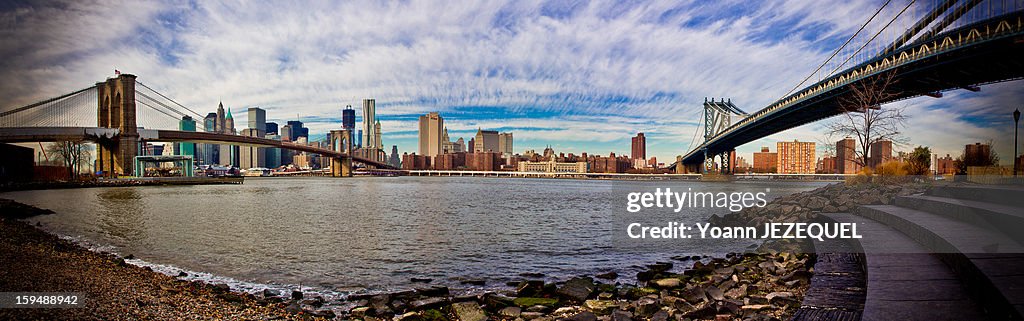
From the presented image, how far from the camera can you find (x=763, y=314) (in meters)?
5.11

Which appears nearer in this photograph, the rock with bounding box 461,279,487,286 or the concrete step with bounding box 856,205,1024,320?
the concrete step with bounding box 856,205,1024,320

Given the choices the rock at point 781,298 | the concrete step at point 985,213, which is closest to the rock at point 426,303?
the rock at point 781,298

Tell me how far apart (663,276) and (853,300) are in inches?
148

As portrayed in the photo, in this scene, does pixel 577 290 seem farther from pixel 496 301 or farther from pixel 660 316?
pixel 660 316

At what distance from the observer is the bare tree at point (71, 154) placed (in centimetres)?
5562

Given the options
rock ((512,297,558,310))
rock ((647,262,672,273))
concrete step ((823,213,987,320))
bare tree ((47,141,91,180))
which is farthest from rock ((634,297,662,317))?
bare tree ((47,141,91,180))

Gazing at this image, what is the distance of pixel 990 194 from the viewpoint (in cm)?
725

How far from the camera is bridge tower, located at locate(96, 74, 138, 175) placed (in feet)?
188

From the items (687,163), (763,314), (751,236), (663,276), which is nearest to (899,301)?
(763,314)

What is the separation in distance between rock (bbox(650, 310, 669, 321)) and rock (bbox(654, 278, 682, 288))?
6.05 feet

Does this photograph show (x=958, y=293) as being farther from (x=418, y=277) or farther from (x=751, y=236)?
(x=751, y=236)

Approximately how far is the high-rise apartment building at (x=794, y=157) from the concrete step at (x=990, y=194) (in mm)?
77311

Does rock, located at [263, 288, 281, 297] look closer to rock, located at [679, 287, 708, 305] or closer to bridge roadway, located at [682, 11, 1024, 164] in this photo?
rock, located at [679, 287, 708, 305]

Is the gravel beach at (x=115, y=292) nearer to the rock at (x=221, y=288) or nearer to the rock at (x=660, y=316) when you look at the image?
the rock at (x=221, y=288)
